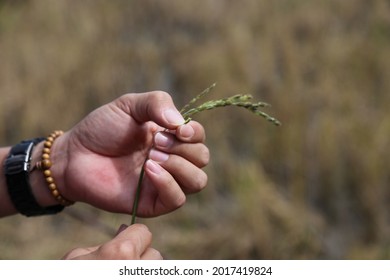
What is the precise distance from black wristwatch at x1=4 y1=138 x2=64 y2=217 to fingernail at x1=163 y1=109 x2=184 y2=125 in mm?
449

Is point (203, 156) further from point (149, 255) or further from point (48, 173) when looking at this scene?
point (48, 173)

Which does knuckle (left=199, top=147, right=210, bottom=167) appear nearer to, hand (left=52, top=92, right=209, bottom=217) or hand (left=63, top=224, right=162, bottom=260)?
hand (left=52, top=92, right=209, bottom=217)

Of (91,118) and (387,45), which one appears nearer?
(91,118)

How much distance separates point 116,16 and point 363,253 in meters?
2.88

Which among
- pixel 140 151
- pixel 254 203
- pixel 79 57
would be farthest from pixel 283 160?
pixel 140 151

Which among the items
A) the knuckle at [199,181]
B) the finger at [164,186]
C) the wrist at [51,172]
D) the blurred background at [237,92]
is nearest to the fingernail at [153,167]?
the finger at [164,186]

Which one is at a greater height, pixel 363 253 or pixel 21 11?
pixel 21 11

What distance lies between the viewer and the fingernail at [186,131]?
114 cm

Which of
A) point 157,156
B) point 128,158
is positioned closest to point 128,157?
point 128,158

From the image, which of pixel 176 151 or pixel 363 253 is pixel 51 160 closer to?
pixel 176 151

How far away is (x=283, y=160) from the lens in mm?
3424

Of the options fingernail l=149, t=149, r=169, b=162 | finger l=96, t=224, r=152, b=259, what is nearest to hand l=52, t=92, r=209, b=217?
fingernail l=149, t=149, r=169, b=162

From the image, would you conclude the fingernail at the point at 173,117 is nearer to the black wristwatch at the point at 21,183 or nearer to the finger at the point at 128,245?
the finger at the point at 128,245

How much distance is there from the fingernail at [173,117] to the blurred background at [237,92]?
1.80 meters
